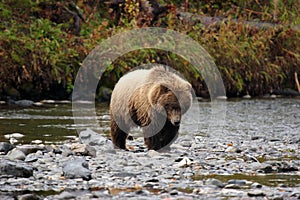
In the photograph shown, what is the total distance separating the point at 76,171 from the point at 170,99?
1964 mm

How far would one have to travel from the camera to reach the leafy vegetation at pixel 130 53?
14.9 meters

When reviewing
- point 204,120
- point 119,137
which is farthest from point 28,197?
point 204,120

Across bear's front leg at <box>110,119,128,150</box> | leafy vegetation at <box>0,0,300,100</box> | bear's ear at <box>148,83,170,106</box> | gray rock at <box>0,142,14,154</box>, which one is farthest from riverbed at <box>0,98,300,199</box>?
leafy vegetation at <box>0,0,300,100</box>

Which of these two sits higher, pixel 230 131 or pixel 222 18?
pixel 222 18

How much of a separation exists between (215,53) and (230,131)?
7.17 metres

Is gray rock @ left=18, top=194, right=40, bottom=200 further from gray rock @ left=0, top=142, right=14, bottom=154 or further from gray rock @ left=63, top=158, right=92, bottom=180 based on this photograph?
gray rock @ left=0, top=142, right=14, bottom=154

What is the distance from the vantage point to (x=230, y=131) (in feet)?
31.9

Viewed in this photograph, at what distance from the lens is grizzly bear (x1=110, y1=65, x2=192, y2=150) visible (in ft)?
23.6

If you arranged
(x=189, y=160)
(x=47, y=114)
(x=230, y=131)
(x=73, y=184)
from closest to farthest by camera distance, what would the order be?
(x=73, y=184) → (x=189, y=160) → (x=230, y=131) → (x=47, y=114)

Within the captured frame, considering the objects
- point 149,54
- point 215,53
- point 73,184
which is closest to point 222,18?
point 215,53

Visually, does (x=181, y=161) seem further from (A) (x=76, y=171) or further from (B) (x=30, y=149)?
(B) (x=30, y=149)

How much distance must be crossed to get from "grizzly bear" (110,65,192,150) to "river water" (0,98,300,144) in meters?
1.02

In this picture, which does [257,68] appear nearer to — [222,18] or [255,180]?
[222,18]

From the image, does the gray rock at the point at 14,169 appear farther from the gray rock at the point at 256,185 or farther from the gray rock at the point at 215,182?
the gray rock at the point at 256,185
